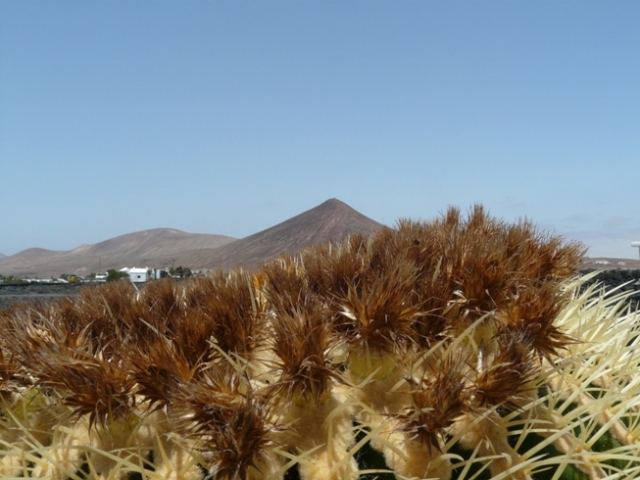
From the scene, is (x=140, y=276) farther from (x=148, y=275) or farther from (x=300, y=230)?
(x=148, y=275)

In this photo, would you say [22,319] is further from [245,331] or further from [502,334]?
[502,334]

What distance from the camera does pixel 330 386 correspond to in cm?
170

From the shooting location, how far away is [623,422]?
1.98 m

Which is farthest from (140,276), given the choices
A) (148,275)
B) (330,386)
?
(330,386)

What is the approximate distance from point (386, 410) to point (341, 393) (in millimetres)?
146

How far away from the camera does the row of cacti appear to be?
60.6 inches

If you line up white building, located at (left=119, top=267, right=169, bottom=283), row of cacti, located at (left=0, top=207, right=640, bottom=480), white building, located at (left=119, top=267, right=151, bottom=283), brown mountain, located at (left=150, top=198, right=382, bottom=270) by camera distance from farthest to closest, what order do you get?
1. brown mountain, located at (left=150, top=198, right=382, bottom=270)
2. white building, located at (left=119, top=267, right=151, bottom=283)
3. white building, located at (left=119, top=267, right=169, bottom=283)
4. row of cacti, located at (left=0, top=207, right=640, bottom=480)

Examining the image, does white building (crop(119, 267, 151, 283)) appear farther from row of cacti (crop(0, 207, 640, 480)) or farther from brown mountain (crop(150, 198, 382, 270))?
row of cacti (crop(0, 207, 640, 480))

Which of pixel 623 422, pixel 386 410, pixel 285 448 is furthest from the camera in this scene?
pixel 623 422

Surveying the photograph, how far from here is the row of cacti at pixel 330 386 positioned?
1.54 metres

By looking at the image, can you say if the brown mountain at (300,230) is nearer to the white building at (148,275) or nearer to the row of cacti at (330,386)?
the white building at (148,275)

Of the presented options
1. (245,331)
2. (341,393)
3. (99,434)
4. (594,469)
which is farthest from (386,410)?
(99,434)

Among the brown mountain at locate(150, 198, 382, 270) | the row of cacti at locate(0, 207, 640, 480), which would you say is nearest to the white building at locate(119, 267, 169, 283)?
the brown mountain at locate(150, 198, 382, 270)

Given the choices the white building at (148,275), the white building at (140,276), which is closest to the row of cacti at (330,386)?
the white building at (148,275)
